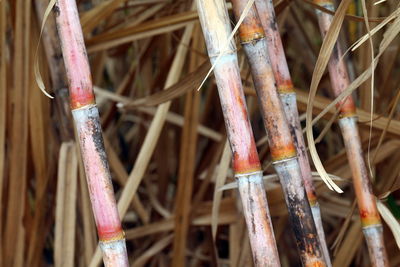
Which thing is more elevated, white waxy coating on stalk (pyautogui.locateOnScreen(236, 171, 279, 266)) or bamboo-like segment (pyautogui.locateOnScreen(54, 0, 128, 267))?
bamboo-like segment (pyautogui.locateOnScreen(54, 0, 128, 267))

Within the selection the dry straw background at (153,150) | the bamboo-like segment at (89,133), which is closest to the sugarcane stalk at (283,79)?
the dry straw background at (153,150)

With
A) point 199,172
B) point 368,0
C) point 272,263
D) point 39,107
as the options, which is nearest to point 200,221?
point 199,172

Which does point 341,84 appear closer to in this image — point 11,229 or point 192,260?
point 11,229

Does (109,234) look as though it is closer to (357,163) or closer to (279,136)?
(279,136)

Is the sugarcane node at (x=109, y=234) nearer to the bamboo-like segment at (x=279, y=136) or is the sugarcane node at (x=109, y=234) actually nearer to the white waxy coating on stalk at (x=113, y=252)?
the white waxy coating on stalk at (x=113, y=252)

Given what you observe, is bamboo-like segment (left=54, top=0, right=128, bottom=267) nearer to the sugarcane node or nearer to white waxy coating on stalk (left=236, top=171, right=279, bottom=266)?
the sugarcane node

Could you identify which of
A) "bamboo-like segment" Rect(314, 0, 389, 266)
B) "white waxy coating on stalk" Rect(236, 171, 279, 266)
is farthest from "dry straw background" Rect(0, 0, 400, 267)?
"white waxy coating on stalk" Rect(236, 171, 279, 266)

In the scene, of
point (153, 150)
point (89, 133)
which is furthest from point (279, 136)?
point (153, 150)
